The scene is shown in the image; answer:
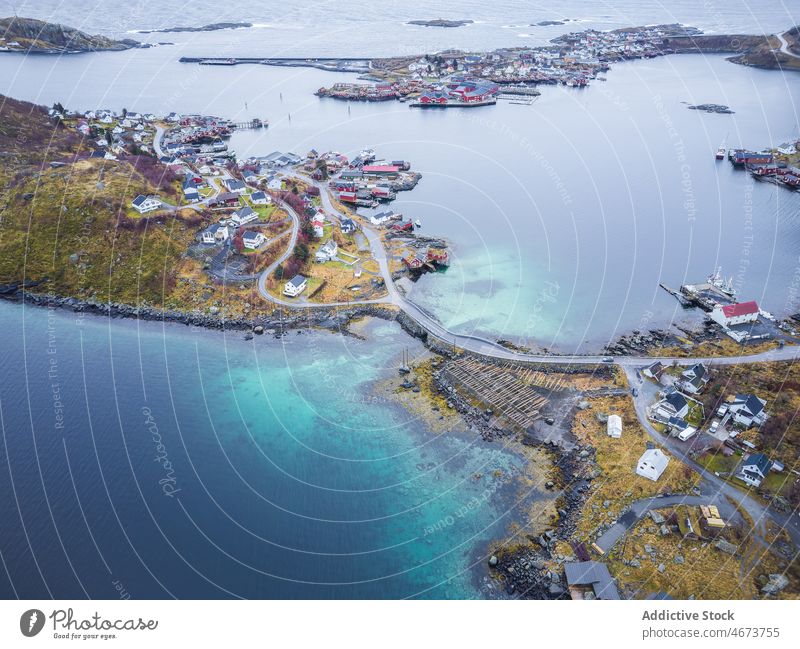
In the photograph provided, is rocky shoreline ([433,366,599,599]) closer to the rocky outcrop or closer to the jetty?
the jetty

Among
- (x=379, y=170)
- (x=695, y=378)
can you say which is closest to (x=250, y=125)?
(x=379, y=170)

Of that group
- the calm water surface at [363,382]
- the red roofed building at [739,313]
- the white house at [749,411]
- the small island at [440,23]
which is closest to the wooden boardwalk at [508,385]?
the calm water surface at [363,382]

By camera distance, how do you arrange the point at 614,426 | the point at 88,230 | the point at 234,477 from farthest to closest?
the point at 88,230, the point at 614,426, the point at 234,477

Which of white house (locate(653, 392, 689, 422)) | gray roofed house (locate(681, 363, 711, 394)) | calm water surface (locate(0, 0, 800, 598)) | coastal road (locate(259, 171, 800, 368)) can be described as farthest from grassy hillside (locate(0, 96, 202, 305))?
gray roofed house (locate(681, 363, 711, 394))

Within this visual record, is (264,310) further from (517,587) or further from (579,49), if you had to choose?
(579,49)

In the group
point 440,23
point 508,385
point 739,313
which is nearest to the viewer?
point 508,385

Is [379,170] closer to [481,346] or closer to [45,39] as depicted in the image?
[481,346]

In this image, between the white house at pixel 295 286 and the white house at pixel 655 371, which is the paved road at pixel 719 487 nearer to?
the white house at pixel 655 371
